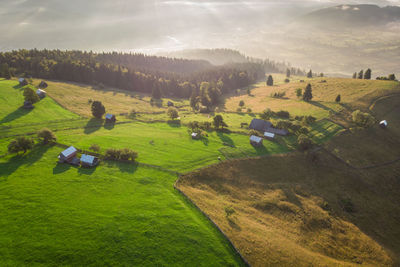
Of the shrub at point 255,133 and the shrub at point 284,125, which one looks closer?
the shrub at point 255,133

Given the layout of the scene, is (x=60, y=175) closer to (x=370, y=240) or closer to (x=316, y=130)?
(x=370, y=240)

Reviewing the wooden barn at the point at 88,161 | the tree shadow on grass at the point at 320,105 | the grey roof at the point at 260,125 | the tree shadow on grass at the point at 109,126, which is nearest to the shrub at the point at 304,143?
the grey roof at the point at 260,125

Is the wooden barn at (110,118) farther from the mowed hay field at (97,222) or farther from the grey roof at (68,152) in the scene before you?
the mowed hay field at (97,222)

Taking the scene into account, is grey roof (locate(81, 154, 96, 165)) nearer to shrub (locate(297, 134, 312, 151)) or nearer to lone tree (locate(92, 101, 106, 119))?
lone tree (locate(92, 101, 106, 119))

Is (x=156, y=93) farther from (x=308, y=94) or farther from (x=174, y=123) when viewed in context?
(x=308, y=94)

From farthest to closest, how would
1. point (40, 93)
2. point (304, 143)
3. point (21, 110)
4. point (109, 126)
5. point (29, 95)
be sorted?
point (40, 93), point (29, 95), point (109, 126), point (21, 110), point (304, 143)

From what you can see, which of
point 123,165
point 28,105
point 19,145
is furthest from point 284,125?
point 28,105
